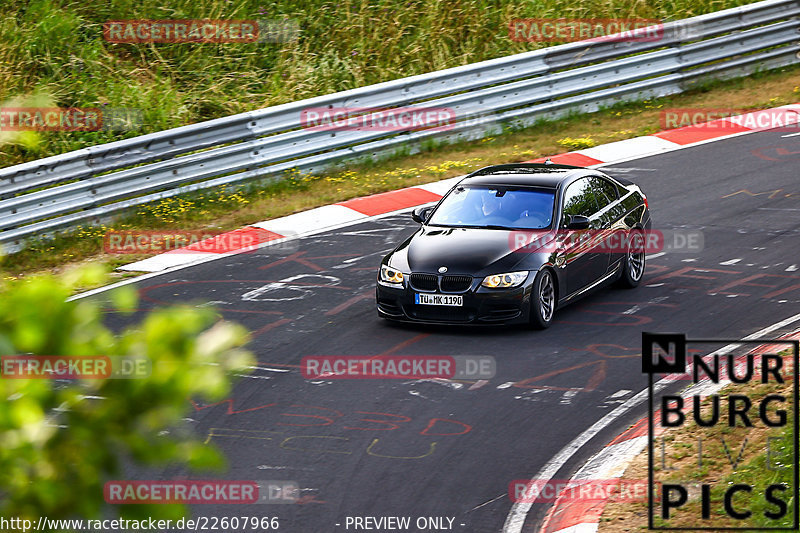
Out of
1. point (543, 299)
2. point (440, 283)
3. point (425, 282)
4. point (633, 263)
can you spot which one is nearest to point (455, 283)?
point (440, 283)

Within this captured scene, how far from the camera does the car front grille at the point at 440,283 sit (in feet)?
36.3

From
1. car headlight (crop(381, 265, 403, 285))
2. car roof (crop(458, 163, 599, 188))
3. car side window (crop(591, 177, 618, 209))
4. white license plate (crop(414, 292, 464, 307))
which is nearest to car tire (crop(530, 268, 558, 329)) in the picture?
white license plate (crop(414, 292, 464, 307))

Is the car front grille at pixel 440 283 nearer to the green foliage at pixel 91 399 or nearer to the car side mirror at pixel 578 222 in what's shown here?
the car side mirror at pixel 578 222

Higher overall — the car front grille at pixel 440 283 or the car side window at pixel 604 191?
the car side window at pixel 604 191

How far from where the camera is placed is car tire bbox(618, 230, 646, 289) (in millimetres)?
12508

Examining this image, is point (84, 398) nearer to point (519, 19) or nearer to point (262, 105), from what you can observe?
point (262, 105)

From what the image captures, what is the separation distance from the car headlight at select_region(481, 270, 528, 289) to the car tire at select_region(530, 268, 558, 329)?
0.16m

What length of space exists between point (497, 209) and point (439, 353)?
7.17 ft

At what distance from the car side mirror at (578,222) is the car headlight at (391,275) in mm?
1951

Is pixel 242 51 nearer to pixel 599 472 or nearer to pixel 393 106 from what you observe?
pixel 393 106

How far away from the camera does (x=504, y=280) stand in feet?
36.2

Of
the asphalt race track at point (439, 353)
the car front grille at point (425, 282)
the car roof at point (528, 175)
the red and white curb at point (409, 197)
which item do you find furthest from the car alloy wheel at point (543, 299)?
the red and white curb at point (409, 197)

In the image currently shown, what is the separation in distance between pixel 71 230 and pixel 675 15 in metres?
14.4

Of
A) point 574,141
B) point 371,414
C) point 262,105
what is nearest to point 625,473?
point 371,414
